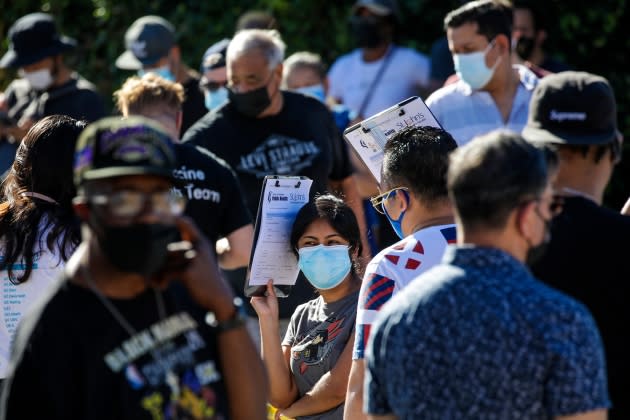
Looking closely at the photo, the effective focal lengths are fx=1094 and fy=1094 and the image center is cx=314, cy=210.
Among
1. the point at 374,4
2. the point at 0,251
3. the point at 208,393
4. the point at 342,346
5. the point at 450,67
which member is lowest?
the point at 342,346

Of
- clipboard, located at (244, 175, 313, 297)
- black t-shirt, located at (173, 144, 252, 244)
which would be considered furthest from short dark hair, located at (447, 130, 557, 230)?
black t-shirt, located at (173, 144, 252, 244)

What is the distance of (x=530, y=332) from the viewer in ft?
8.29

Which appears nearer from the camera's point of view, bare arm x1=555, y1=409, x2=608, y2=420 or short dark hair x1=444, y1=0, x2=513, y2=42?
bare arm x1=555, y1=409, x2=608, y2=420

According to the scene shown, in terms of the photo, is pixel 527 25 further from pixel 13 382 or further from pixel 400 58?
pixel 13 382

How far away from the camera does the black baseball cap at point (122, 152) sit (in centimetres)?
260

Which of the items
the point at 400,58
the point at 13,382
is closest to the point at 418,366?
the point at 13,382

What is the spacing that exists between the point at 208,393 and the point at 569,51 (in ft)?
22.6

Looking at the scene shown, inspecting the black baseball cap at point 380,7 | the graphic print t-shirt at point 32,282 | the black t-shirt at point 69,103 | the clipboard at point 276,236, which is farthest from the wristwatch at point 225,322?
the black baseball cap at point 380,7

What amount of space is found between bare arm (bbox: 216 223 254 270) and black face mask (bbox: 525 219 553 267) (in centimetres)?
239

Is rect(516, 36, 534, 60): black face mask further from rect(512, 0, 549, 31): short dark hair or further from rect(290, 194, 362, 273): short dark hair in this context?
rect(290, 194, 362, 273): short dark hair

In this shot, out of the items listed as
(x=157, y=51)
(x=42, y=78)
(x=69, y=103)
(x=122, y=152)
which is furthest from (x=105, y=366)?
(x=42, y=78)

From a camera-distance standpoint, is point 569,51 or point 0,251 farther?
point 569,51

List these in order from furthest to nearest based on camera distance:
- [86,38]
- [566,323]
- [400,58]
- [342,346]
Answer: [86,38] → [400,58] → [342,346] → [566,323]

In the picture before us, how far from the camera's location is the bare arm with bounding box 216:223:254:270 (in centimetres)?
514
